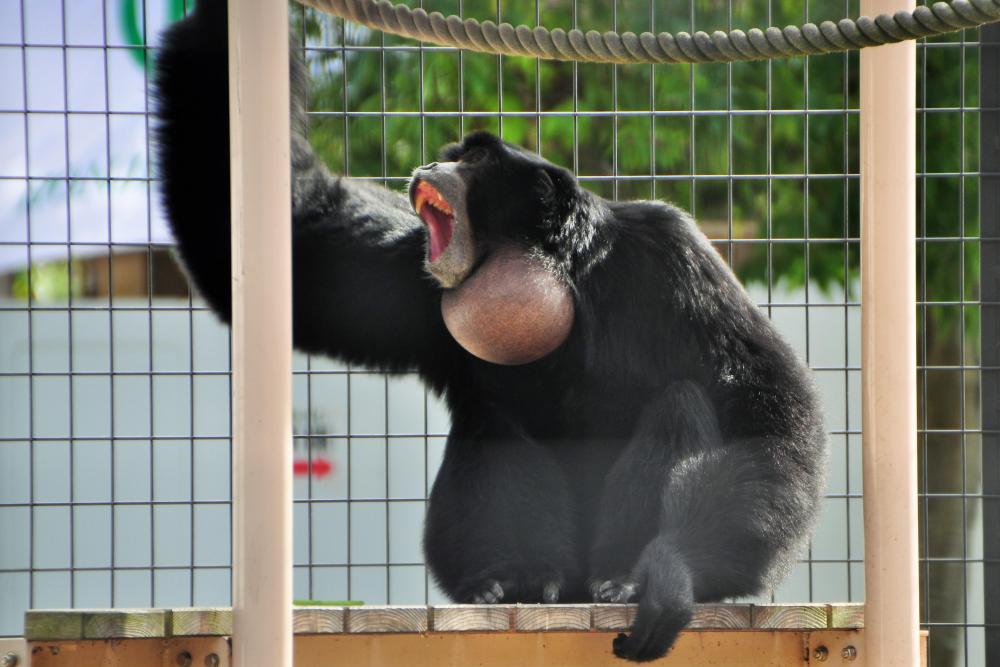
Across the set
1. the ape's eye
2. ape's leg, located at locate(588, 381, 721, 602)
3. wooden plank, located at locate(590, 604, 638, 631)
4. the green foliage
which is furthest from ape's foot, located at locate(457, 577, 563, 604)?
the green foliage

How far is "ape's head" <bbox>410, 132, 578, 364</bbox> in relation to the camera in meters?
2.75

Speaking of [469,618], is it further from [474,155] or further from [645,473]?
[474,155]

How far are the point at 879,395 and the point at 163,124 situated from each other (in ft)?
5.85

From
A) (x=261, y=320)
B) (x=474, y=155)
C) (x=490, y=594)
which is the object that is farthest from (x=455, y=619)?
(x=474, y=155)

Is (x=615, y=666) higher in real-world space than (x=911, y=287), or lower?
lower

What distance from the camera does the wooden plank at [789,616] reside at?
2.27 metres

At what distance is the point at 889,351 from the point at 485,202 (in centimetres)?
118

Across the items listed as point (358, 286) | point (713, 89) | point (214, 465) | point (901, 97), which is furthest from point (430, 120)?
point (901, 97)

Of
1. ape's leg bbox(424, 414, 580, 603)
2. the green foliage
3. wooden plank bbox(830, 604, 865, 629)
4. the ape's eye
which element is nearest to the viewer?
wooden plank bbox(830, 604, 865, 629)

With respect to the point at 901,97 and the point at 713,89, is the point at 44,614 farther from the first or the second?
the point at 713,89

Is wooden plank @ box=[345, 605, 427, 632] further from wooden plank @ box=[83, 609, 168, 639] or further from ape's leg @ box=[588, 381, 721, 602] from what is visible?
ape's leg @ box=[588, 381, 721, 602]

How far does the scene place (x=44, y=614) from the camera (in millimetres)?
2018

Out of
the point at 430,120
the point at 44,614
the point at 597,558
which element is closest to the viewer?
the point at 44,614

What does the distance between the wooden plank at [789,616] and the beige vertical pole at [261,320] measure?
3.37 feet
